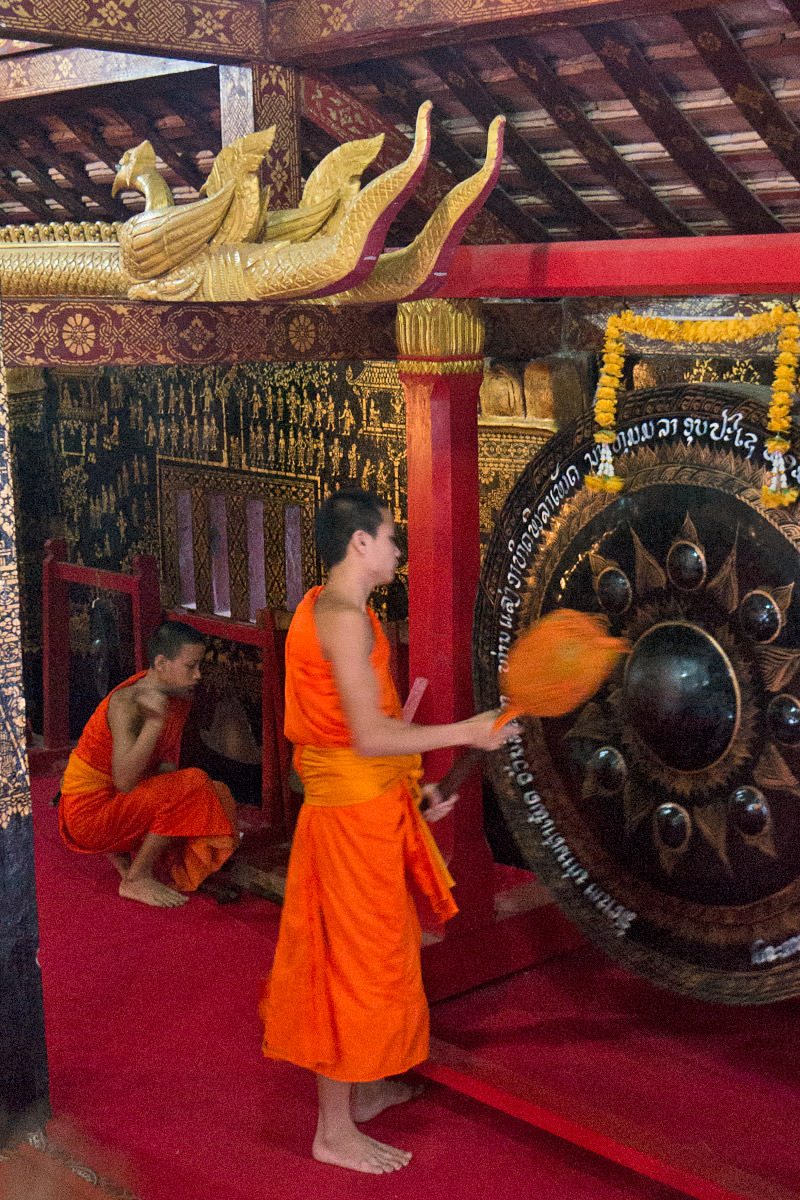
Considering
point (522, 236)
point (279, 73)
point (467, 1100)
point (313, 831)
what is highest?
point (279, 73)

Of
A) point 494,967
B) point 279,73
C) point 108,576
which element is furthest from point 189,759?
point 279,73

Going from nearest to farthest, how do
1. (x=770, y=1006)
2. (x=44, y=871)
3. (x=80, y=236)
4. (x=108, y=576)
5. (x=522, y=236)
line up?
(x=80, y=236)
(x=770, y=1006)
(x=522, y=236)
(x=44, y=871)
(x=108, y=576)

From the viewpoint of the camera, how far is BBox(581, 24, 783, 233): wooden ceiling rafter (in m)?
3.24

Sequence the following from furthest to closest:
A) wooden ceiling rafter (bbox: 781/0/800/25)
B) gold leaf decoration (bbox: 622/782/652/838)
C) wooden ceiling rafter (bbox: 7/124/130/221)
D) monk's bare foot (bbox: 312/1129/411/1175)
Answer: wooden ceiling rafter (bbox: 7/124/130/221) < gold leaf decoration (bbox: 622/782/652/838) < monk's bare foot (bbox: 312/1129/411/1175) < wooden ceiling rafter (bbox: 781/0/800/25)

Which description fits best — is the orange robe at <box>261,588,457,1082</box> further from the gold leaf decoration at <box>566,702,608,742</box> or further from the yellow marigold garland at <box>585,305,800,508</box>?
the yellow marigold garland at <box>585,305,800,508</box>

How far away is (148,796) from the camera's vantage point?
4.86m

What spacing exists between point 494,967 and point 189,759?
111 inches

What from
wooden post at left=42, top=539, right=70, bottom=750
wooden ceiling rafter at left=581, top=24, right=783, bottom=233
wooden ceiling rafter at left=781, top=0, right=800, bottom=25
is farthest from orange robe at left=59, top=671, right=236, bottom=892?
wooden ceiling rafter at left=781, top=0, right=800, bottom=25

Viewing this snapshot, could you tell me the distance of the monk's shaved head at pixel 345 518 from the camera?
3.09 meters

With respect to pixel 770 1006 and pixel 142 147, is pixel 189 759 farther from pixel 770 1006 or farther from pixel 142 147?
pixel 142 147

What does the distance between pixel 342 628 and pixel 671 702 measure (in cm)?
81

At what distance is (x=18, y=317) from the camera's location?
138 inches

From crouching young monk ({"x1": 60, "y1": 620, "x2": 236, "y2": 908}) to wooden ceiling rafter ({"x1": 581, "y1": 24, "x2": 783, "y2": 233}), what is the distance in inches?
90.3

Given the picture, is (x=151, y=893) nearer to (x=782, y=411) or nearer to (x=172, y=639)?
(x=172, y=639)
